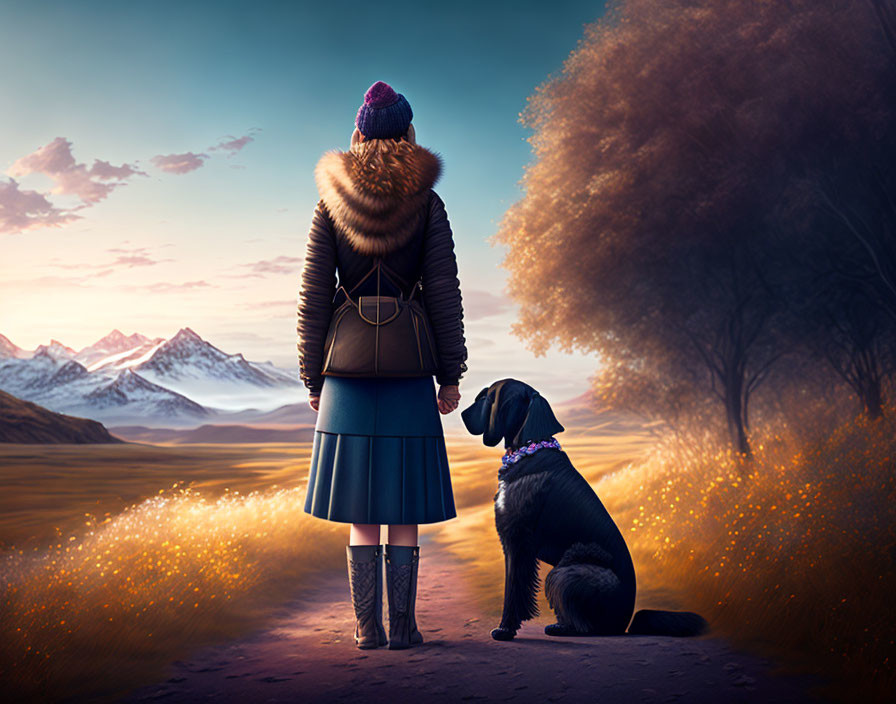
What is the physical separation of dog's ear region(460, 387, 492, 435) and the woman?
0.19m

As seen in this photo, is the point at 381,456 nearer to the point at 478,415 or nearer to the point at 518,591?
the point at 478,415

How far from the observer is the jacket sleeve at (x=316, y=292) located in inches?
161

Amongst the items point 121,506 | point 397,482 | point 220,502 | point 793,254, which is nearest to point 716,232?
point 793,254

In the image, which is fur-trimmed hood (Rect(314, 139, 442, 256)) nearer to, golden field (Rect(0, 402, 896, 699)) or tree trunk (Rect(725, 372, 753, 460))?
golden field (Rect(0, 402, 896, 699))

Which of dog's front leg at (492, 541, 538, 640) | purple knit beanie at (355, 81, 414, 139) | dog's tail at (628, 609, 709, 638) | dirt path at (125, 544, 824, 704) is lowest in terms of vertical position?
dirt path at (125, 544, 824, 704)

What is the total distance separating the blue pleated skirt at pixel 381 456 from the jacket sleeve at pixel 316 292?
0.22m

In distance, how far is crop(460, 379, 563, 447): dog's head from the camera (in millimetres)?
4164

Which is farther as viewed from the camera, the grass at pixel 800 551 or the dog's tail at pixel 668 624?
the dog's tail at pixel 668 624

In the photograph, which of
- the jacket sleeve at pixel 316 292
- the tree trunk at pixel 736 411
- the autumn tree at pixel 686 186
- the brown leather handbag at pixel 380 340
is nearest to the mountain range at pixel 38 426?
the autumn tree at pixel 686 186

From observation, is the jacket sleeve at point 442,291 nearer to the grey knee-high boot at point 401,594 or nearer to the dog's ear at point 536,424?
the dog's ear at point 536,424

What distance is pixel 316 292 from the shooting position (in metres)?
4.09

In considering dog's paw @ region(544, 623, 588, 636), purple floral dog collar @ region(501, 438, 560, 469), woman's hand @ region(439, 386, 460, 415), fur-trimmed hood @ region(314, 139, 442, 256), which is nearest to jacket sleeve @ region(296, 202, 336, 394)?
fur-trimmed hood @ region(314, 139, 442, 256)

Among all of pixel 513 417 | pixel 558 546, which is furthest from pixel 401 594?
pixel 513 417

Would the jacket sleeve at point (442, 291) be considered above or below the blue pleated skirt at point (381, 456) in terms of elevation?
above
